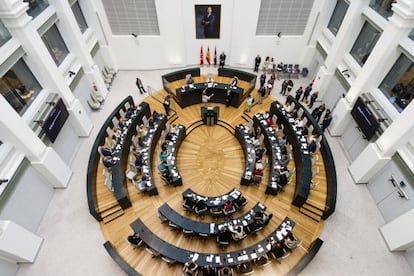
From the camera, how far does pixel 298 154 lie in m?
11.9

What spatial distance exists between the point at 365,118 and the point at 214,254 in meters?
8.57

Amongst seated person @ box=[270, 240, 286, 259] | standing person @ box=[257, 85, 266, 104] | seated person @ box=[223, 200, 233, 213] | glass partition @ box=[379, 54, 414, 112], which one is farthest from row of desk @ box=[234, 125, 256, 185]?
glass partition @ box=[379, 54, 414, 112]

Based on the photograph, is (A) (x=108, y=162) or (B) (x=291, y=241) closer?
(B) (x=291, y=241)

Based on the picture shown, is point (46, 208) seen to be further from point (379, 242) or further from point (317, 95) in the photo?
point (317, 95)

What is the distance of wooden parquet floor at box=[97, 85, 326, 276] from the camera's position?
384 inches

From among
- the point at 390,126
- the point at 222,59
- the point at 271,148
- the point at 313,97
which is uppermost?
the point at 390,126

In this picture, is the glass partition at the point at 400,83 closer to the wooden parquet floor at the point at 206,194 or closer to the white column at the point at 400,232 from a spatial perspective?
the wooden parquet floor at the point at 206,194

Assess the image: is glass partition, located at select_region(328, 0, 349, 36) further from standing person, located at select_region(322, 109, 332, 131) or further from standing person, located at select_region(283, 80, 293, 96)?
standing person, located at select_region(322, 109, 332, 131)

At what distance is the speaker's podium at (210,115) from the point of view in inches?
555

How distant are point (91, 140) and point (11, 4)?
22.6ft

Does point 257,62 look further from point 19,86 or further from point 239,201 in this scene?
point 19,86

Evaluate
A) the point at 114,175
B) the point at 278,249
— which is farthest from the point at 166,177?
the point at 278,249

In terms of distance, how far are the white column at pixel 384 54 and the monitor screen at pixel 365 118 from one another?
0.43 meters

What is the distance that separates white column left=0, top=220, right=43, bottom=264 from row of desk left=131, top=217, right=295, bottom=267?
3.72 metres
